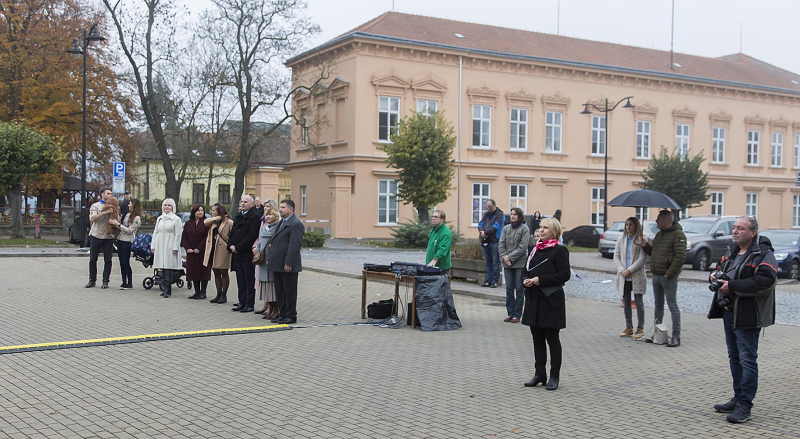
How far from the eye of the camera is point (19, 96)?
39219 mm

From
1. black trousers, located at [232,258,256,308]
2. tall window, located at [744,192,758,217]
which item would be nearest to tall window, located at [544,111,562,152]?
tall window, located at [744,192,758,217]

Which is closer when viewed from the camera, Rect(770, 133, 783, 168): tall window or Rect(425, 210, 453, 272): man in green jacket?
Rect(425, 210, 453, 272): man in green jacket

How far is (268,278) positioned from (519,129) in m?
35.4

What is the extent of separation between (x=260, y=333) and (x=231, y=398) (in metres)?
3.71

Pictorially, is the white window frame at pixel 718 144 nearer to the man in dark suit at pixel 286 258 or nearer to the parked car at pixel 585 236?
the parked car at pixel 585 236

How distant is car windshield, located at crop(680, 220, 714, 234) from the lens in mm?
26380

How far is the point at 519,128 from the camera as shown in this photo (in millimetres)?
45594

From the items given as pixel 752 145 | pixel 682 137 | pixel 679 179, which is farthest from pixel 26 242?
pixel 752 145

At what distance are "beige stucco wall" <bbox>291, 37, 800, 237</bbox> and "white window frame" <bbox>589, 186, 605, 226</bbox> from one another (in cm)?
39

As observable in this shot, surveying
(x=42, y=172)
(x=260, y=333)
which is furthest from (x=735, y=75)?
(x=260, y=333)

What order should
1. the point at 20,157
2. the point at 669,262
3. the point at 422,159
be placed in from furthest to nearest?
1. the point at 422,159
2. the point at 20,157
3. the point at 669,262

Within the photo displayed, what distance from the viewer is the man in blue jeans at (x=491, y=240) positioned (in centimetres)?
1653

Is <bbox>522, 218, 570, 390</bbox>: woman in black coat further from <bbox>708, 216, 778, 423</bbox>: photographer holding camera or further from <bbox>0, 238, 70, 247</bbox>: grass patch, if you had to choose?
<bbox>0, 238, 70, 247</bbox>: grass patch

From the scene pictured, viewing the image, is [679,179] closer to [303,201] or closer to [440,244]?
[303,201]
